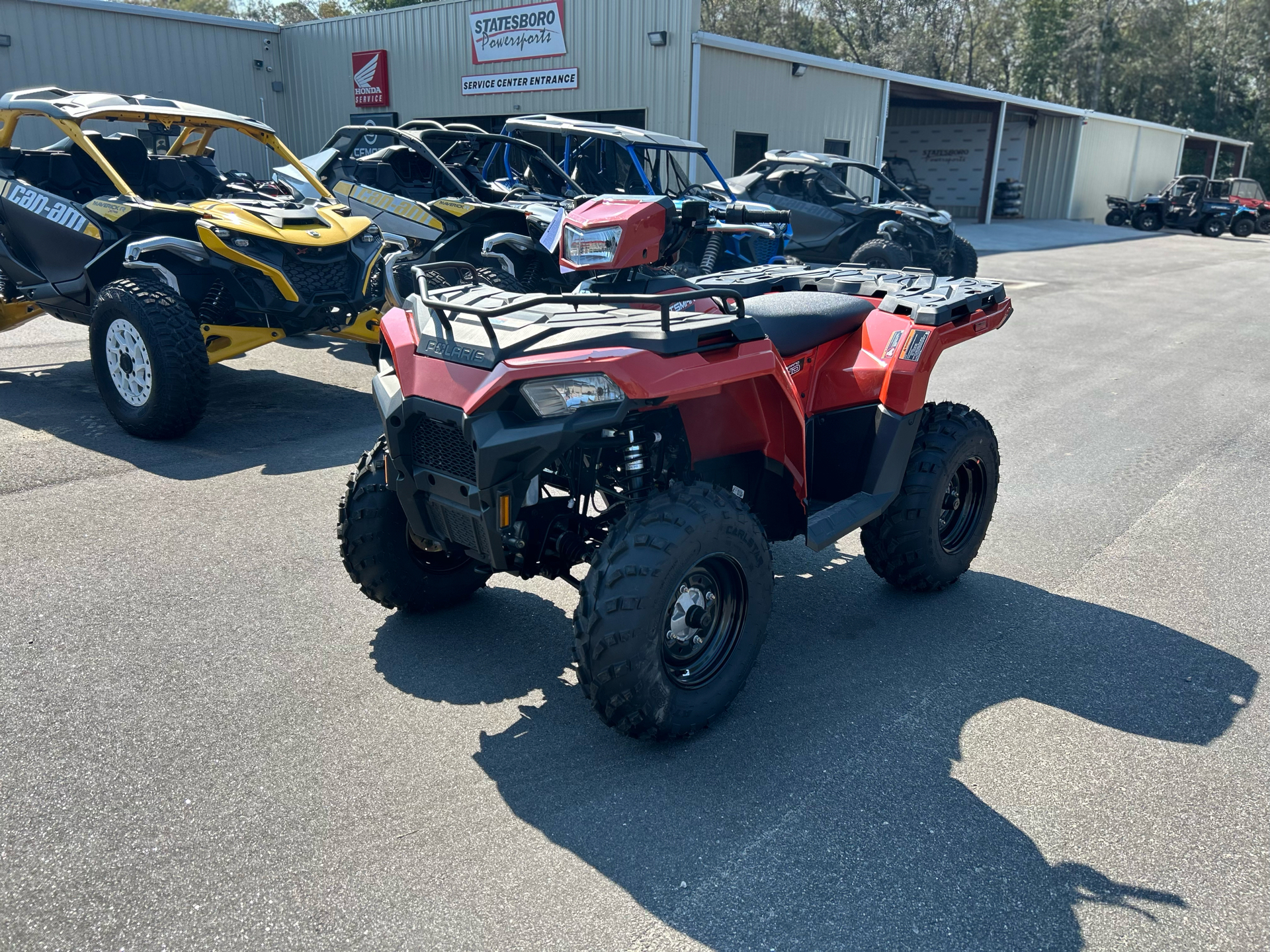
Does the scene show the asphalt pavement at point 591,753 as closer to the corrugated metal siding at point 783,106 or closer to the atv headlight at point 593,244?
the atv headlight at point 593,244

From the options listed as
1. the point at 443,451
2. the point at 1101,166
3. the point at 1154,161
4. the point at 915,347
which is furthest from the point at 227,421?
the point at 1154,161

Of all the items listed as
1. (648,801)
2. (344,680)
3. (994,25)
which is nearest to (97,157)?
(344,680)

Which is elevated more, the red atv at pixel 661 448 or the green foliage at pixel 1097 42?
the green foliage at pixel 1097 42

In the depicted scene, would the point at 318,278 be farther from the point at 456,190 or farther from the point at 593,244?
the point at 593,244

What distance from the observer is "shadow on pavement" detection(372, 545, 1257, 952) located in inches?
97.6

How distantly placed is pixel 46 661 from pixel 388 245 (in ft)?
14.8

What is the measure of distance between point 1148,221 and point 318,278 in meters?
30.6

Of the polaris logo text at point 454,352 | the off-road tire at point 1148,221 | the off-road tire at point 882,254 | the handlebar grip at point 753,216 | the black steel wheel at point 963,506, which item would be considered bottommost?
the off-road tire at point 1148,221

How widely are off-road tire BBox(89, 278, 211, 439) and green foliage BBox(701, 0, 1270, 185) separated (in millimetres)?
48666

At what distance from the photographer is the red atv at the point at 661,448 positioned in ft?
9.17

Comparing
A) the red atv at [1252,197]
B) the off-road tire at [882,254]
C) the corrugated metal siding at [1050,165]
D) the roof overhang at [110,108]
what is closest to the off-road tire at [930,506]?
the roof overhang at [110,108]

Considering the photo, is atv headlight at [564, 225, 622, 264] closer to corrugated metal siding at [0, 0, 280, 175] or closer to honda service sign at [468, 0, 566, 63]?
honda service sign at [468, 0, 566, 63]

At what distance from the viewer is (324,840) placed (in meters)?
2.65

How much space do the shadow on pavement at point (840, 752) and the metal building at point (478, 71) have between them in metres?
15.2
